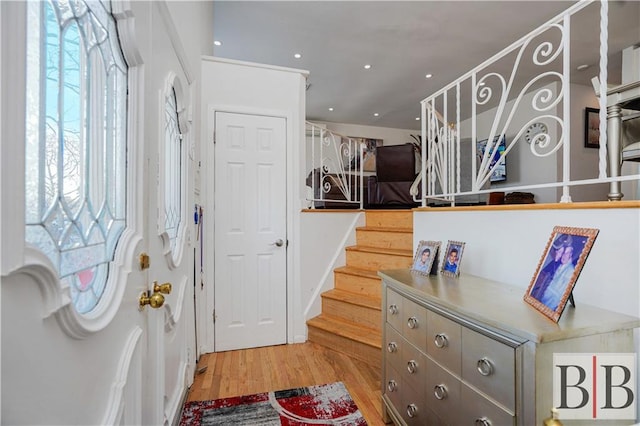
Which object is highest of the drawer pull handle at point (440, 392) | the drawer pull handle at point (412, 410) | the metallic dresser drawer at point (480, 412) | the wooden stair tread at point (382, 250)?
the wooden stair tread at point (382, 250)

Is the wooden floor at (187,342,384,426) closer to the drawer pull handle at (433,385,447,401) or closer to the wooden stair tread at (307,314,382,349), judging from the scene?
the wooden stair tread at (307,314,382,349)

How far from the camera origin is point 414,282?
1484 mm

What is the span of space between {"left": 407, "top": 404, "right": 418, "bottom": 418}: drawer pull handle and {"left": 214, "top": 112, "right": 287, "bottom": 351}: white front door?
1538 mm

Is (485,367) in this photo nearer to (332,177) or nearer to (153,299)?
(153,299)

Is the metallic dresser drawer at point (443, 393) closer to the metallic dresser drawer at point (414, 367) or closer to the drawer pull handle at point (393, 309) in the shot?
the metallic dresser drawer at point (414, 367)

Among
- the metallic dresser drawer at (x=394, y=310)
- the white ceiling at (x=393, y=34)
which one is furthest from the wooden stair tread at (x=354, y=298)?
the white ceiling at (x=393, y=34)

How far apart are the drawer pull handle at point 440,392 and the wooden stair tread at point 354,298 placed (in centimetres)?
123

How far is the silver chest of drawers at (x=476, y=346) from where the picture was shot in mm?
854

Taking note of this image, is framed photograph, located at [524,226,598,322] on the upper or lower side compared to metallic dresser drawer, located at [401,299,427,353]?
upper

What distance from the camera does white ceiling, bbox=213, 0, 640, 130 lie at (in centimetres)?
303

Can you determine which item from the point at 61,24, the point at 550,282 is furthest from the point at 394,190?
the point at 61,24

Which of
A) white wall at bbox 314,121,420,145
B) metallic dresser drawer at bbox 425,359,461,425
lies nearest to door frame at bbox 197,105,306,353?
metallic dresser drawer at bbox 425,359,461,425

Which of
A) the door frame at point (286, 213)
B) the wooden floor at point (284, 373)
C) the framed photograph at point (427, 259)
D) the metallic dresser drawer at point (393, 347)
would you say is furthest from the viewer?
the door frame at point (286, 213)

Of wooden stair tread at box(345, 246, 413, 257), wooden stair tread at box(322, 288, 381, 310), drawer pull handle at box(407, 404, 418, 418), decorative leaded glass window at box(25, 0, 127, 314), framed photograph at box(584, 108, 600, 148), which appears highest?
framed photograph at box(584, 108, 600, 148)
